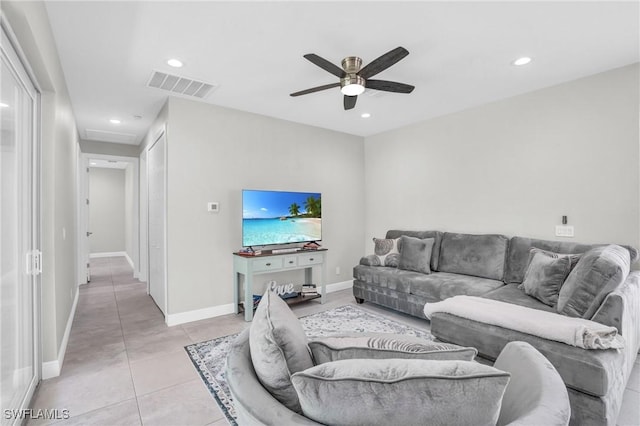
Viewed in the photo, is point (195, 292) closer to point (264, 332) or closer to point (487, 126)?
point (264, 332)

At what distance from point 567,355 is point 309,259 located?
2.83 metres

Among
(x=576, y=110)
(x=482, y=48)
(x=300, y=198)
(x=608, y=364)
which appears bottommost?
(x=608, y=364)

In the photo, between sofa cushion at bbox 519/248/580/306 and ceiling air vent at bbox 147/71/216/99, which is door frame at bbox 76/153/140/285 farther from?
sofa cushion at bbox 519/248/580/306

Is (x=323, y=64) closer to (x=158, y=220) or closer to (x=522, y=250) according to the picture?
(x=522, y=250)

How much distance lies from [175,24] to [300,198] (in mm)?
2491

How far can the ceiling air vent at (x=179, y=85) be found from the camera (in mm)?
2967

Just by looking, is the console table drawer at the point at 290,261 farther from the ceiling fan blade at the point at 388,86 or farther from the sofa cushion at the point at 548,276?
the sofa cushion at the point at 548,276

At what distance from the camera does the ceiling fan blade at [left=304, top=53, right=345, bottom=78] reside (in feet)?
7.29


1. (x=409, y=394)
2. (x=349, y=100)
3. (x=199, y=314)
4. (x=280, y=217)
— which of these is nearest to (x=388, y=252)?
(x=280, y=217)

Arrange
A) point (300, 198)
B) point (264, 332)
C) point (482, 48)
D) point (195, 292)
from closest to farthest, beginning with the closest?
point (264, 332) → point (482, 48) → point (195, 292) → point (300, 198)

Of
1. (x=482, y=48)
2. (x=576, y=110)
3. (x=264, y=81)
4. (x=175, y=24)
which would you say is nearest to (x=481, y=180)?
(x=576, y=110)

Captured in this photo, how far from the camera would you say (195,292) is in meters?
3.62

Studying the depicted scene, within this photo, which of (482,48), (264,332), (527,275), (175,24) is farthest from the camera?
(527,275)

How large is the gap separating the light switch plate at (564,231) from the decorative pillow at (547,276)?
530mm
